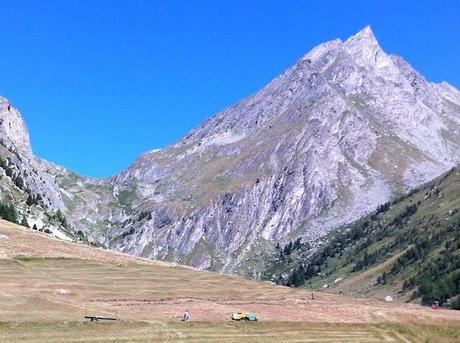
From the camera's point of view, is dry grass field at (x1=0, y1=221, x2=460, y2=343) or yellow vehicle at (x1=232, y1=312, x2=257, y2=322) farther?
yellow vehicle at (x1=232, y1=312, x2=257, y2=322)

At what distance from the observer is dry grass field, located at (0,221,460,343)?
218 feet

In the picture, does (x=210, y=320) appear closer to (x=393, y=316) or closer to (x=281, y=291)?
(x=393, y=316)

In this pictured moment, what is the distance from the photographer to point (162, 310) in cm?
8288

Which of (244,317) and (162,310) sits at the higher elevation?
(162,310)

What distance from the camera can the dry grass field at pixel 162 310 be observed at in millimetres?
66375

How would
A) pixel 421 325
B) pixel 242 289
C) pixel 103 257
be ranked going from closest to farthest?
pixel 421 325 < pixel 242 289 < pixel 103 257

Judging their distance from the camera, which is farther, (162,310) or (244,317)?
(162,310)

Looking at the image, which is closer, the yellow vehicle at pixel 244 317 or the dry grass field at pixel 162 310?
the dry grass field at pixel 162 310

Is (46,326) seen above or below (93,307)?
below

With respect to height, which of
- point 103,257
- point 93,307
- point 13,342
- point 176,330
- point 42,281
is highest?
point 103,257

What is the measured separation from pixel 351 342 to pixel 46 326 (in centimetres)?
3865

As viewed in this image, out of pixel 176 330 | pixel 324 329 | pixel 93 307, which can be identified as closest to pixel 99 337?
pixel 176 330

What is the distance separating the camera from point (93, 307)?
80500 mm

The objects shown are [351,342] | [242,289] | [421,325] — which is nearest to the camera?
[351,342]
